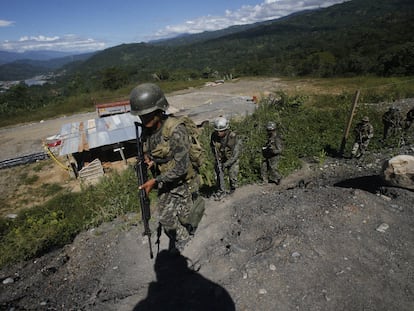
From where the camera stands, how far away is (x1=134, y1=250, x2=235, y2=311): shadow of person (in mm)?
3420

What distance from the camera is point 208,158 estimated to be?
8188 mm

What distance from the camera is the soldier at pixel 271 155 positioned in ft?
20.6

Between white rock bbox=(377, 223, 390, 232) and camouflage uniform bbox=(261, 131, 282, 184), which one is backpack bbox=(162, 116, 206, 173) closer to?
camouflage uniform bbox=(261, 131, 282, 184)

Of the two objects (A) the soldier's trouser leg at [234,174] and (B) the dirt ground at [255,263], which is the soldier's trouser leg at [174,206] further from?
(A) the soldier's trouser leg at [234,174]

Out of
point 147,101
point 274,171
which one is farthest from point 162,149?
point 274,171

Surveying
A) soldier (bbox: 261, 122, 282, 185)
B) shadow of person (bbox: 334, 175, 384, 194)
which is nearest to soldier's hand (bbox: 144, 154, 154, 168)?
soldier (bbox: 261, 122, 282, 185)

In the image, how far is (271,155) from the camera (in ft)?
21.3

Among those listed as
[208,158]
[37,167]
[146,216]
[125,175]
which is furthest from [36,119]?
[146,216]

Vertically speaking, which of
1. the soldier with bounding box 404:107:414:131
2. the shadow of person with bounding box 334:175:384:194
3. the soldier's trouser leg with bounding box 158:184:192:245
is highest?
the soldier's trouser leg with bounding box 158:184:192:245

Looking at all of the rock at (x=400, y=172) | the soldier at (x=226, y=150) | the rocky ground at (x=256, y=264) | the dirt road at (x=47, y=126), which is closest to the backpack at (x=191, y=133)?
the rocky ground at (x=256, y=264)

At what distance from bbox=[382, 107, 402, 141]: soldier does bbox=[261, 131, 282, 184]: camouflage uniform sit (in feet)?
15.4

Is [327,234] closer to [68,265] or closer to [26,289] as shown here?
[68,265]

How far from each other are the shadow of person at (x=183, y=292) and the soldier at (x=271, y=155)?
11.2ft

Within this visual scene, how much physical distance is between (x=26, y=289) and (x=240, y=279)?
11.9 ft
